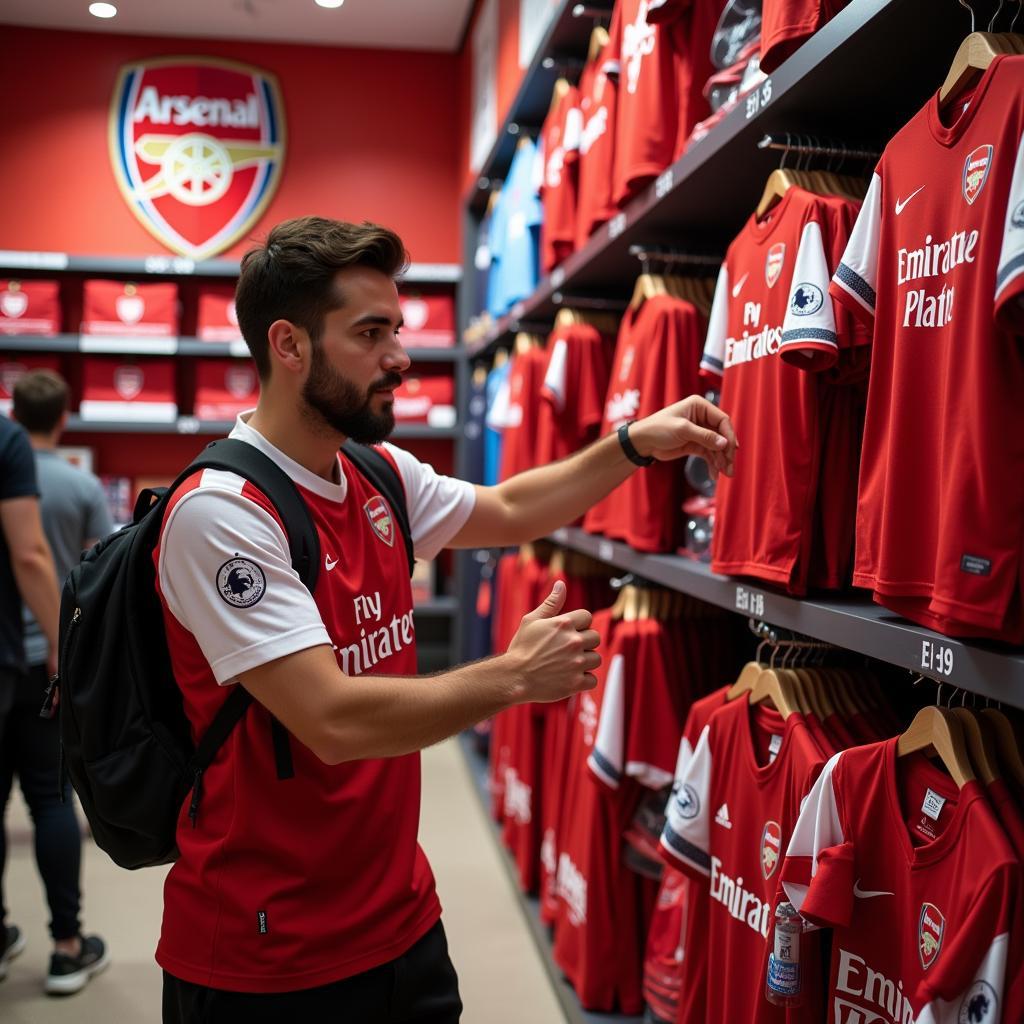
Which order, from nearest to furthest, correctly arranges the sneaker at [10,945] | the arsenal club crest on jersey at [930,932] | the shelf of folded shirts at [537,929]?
the arsenal club crest on jersey at [930,932], the shelf of folded shirts at [537,929], the sneaker at [10,945]

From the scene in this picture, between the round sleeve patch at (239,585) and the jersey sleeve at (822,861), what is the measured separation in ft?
2.90

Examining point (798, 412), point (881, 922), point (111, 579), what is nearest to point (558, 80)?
point (798, 412)

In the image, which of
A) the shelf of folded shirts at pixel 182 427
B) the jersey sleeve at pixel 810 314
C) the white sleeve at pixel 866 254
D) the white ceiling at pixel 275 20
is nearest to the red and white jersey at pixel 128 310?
the shelf of folded shirts at pixel 182 427

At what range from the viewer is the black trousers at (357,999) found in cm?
164

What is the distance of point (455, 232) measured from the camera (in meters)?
6.82

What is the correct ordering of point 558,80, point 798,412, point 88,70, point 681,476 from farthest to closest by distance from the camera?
point 88,70 < point 558,80 < point 681,476 < point 798,412

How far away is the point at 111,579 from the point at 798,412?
1.17 metres

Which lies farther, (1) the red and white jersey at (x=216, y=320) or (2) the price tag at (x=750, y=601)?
(1) the red and white jersey at (x=216, y=320)

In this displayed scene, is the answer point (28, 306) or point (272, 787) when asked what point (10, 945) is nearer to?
point (272, 787)

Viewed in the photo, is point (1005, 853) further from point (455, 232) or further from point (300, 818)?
point (455, 232)

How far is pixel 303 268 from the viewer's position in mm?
1729

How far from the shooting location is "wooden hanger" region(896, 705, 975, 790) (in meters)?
1.39

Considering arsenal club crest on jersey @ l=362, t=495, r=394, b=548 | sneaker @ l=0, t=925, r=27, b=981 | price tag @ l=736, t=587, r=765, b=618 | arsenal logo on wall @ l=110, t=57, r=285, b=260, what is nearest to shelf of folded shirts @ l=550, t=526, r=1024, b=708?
price tag @ l=736, t=587, r=765, b=618

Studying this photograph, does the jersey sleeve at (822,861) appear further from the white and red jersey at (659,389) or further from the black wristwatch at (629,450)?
the white and red jersey at (659,389)
